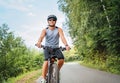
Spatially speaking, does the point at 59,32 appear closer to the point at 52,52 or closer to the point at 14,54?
the point at 52,52

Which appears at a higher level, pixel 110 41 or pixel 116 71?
pixel 110 41

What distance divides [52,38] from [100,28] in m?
12.1

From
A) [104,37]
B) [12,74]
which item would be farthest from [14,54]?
[104,37]

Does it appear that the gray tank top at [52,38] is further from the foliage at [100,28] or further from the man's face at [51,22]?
the foliage at [100,28]

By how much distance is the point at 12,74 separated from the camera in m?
26.6

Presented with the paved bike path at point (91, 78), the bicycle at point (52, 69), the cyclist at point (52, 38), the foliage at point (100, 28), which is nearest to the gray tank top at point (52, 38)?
the cyclist at point (52, 38)

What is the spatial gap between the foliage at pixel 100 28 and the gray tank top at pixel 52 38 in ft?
30.3

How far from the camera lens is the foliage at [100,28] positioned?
16.9m

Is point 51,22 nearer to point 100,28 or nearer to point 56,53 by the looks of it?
point 56,53

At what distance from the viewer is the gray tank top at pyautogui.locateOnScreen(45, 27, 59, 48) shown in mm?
7844

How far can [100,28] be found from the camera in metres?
19.6

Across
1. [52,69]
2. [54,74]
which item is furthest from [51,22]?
[54,74]

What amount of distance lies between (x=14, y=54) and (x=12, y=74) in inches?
70.8

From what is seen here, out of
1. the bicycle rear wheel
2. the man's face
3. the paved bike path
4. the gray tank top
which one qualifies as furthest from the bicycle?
the paved bike path
